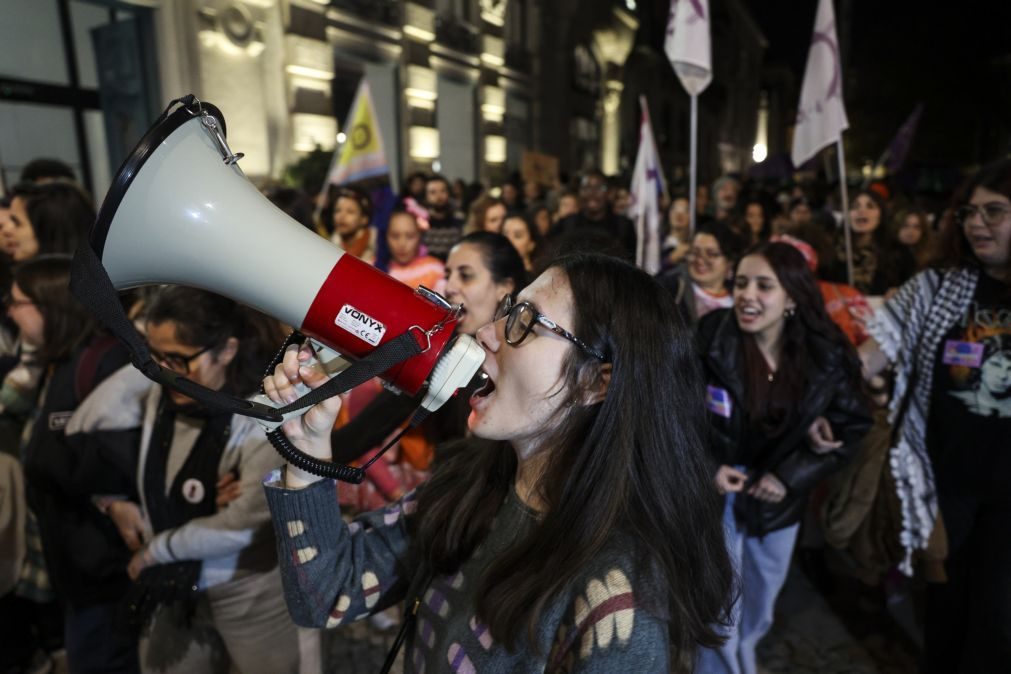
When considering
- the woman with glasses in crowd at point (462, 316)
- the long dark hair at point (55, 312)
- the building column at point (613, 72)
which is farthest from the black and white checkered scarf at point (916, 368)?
the building column at point (613, 72)

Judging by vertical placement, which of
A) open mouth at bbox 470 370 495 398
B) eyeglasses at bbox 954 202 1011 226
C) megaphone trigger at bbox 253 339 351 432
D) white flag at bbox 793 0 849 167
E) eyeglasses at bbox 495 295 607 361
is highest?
white flag at bbox 793 0 849 167

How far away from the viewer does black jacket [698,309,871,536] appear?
7.65 ft

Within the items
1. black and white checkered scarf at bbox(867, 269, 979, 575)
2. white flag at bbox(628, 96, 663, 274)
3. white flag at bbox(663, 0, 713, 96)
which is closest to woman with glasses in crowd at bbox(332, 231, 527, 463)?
black and white checkered scarf at bbox(867, 269, 979, 575)

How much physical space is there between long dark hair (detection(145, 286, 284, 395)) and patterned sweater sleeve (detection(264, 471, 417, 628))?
2.38ft

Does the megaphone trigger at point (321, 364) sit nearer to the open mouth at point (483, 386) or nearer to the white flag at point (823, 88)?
the open mouth at point (483, 386)

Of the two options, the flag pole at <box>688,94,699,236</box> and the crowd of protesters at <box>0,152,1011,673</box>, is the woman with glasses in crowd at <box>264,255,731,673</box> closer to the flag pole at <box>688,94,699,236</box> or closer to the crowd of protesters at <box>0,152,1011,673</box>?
the crowd of protesters at <box>0,152,1011,673</box>

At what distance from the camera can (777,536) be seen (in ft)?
8.01

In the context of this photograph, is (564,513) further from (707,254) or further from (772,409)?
(707,254)

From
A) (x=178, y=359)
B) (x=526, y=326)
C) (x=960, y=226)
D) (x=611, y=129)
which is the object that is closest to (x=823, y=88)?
(x=960, y=226)

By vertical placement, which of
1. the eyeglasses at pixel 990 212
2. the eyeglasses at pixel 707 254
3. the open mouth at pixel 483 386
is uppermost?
the eyeglasses at pixel 990 212

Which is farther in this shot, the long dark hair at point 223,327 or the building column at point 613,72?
the building column at point 613,72

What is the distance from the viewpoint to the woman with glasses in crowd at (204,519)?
1.73 meters

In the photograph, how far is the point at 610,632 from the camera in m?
0.93

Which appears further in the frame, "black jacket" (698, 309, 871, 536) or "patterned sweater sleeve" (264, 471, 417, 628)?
"black jacket" (698, 309, 871, 536)
